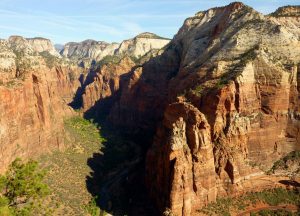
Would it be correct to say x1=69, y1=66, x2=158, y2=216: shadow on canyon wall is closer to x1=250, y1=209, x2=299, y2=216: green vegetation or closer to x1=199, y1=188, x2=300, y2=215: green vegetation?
x1=199, y1=188, x2=300, y2=215: green vegetation

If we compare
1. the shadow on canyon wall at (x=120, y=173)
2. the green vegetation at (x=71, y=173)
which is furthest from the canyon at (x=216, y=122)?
the shadow on canyon wall at (x=120, y=173)

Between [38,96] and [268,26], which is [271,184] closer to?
[268,26]

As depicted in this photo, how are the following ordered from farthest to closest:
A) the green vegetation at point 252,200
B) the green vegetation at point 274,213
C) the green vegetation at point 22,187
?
1. the green vegetation at point 274,213
2. the green vegetation at point 252,200
3. the green vegetation at point 22,187

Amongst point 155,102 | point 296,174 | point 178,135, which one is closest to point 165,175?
point 178,135

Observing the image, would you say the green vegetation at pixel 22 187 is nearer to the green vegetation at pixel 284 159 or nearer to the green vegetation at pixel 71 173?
the green vegetation at pixel 71 173

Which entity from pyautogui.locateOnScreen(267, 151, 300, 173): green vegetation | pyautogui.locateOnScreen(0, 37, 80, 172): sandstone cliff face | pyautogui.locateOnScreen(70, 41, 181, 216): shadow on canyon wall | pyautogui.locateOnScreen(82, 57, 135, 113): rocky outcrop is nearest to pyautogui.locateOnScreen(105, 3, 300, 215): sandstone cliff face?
pyautogui.locateOnScreen(267, 151, 300, 173): green vegetation

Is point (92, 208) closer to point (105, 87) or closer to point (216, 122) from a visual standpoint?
point (216, 122)

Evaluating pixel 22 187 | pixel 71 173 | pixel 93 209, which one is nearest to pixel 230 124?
pixel 93 209

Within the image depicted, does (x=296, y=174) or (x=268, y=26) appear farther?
(x=268, y=26)
